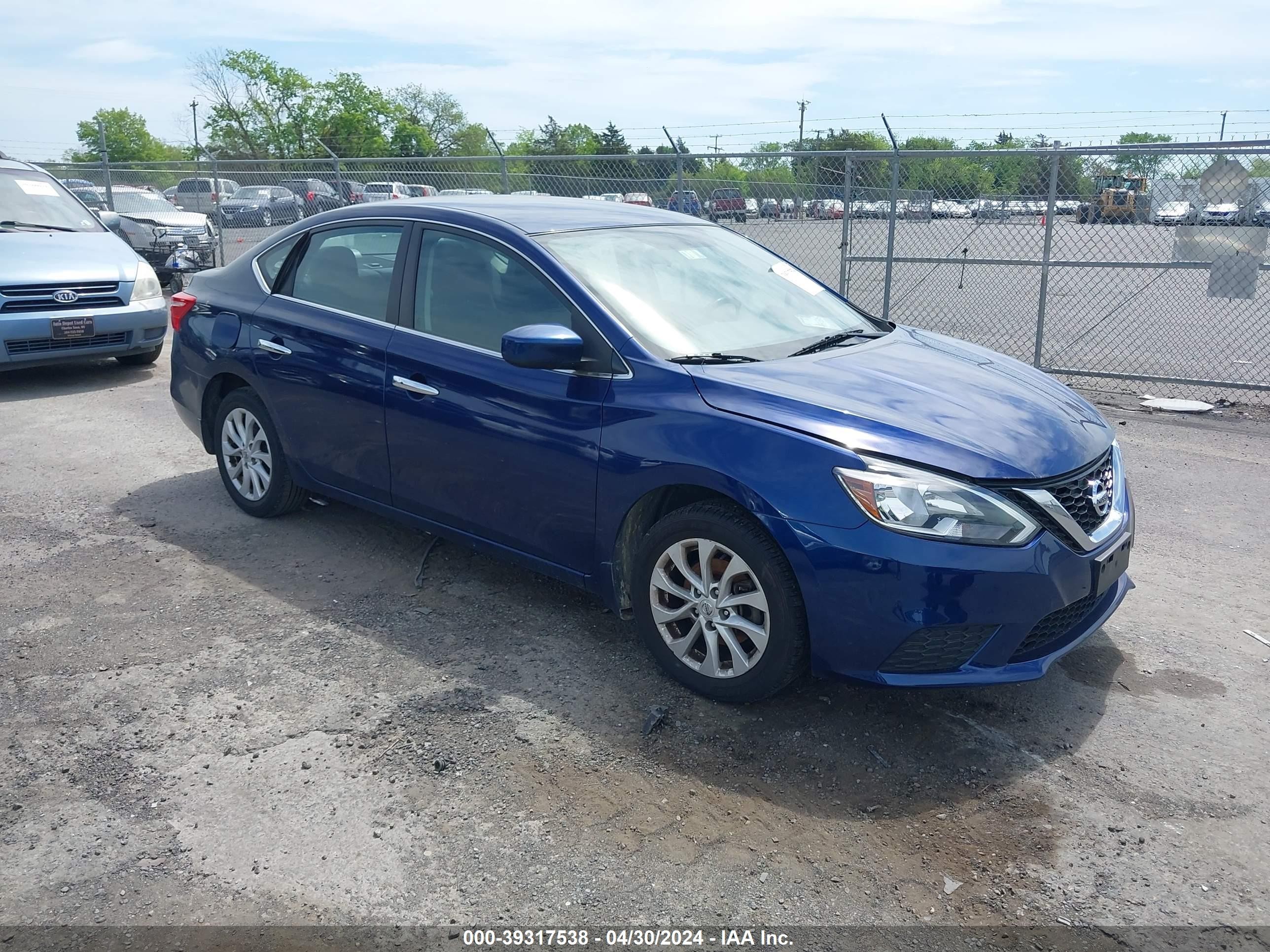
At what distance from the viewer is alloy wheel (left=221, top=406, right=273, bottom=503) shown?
5512mm

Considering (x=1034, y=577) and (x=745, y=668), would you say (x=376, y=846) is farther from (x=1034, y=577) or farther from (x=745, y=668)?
(x=1034, y=577)

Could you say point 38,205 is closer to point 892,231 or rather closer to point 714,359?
point 892,231

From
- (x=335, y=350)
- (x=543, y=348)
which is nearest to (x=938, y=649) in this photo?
(x=543, y=348)

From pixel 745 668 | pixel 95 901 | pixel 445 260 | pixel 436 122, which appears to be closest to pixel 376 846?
pixel 95 901

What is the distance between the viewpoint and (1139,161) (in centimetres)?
904

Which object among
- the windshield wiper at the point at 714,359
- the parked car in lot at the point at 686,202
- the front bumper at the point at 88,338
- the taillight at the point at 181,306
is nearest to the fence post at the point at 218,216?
the front bumper at the point at 88,338

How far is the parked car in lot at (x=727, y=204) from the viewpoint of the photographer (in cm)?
1130

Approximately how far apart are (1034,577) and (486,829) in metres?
1.81

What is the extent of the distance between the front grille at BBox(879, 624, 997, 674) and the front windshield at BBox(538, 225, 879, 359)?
1.28 m

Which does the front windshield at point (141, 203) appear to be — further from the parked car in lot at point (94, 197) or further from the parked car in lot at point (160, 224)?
the parked car in lot at point (94, 197)

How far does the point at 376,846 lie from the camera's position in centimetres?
299

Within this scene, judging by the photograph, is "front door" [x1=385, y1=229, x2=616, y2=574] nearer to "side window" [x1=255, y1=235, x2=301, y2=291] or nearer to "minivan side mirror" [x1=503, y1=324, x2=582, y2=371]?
"minivan side mirror" [x1=503, y1=324, x2=582, y2=371]

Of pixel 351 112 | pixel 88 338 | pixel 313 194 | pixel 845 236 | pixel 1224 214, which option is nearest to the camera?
pixel 1224 214

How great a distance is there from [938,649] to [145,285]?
8370 mm
